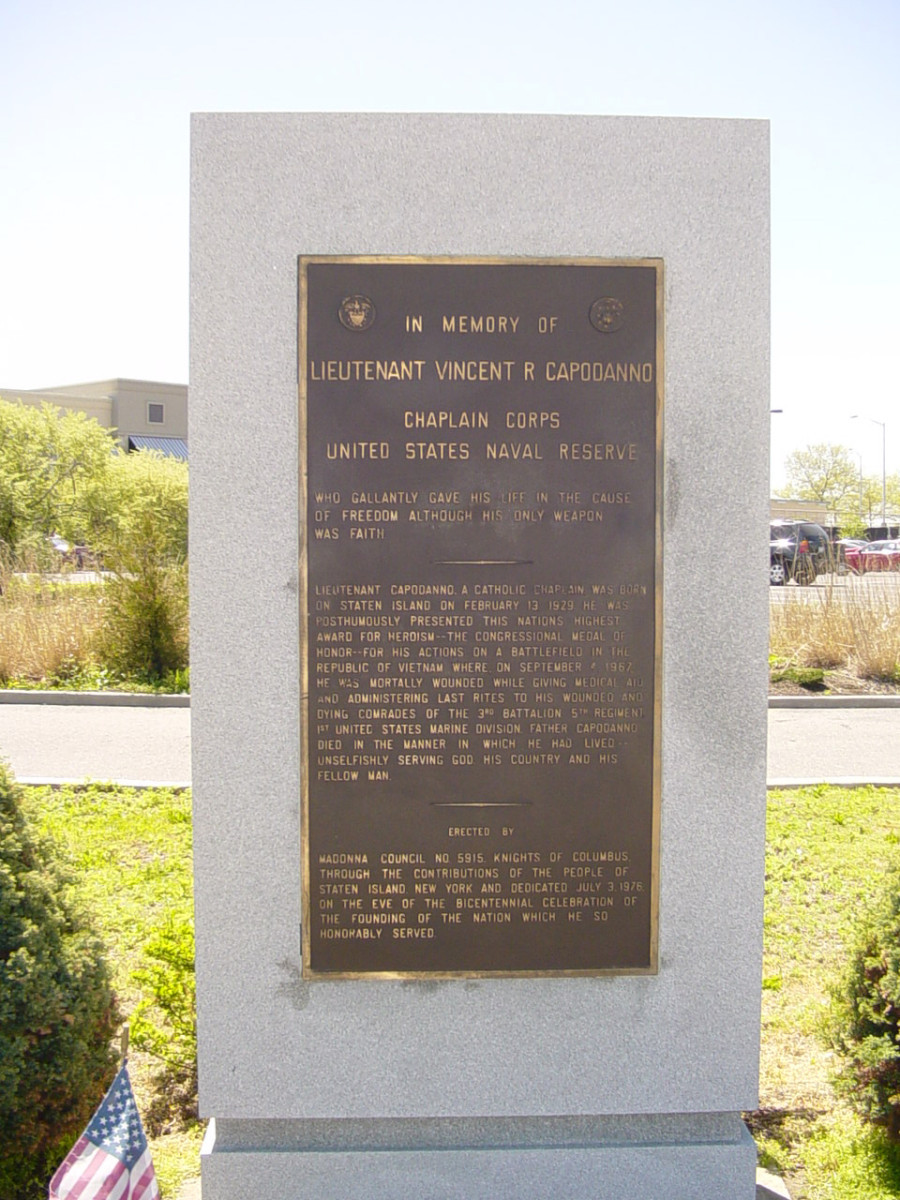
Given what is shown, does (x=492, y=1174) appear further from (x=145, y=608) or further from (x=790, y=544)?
(x=790, y=544)

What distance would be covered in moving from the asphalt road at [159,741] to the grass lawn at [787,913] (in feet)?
2.75

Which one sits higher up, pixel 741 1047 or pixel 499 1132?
pixel 741 1047

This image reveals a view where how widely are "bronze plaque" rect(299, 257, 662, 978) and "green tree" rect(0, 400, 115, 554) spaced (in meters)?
22.3

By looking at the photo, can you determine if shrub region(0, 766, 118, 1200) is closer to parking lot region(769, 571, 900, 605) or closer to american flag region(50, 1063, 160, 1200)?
american flag region(50, 1063, 160, 1200)

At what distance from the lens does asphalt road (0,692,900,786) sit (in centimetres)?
865

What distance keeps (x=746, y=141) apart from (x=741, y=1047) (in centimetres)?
295

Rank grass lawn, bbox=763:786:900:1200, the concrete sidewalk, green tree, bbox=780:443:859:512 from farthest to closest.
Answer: green tree, bbox=780:443:859:512 → the concrete sidewalk → grass lawn, bbox=763:786:900:1200

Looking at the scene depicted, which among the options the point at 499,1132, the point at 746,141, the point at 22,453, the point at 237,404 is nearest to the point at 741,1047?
the point at 499,1132

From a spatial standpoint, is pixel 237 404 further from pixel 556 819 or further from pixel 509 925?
pixel 509 925

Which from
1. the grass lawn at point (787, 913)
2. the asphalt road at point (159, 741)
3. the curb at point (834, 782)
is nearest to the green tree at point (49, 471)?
the asphalt road at point (159, 741)

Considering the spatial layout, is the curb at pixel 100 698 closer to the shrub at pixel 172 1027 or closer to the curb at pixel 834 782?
the curb at pixel 834 782

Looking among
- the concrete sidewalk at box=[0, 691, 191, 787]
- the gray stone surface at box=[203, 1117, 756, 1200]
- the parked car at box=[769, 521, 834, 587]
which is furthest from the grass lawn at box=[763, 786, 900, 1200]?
the parked car at box=[769, 521, 834, 587]

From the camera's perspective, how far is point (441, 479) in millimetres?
3104

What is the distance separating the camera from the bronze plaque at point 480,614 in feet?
10.1
